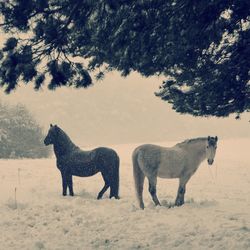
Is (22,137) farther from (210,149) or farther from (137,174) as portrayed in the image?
(210,149)

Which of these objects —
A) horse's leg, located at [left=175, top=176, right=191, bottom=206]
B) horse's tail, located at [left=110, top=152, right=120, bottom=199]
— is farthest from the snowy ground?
horse's tail, located at [left=110, top=152, right=120, bottom=199]

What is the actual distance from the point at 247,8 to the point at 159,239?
4.50 meters

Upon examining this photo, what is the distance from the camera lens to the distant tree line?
127 ft

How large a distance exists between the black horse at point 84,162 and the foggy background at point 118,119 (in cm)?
8052

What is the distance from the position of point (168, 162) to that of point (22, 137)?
99.2 ft

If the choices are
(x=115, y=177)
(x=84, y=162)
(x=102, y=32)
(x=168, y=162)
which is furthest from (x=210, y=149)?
(x=102, y=32)

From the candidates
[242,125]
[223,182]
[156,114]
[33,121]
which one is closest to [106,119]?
[156,114]

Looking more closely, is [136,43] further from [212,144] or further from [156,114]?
[156,114]

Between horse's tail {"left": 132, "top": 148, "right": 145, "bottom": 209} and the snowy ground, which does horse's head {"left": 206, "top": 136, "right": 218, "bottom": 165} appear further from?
horse's tail {"left": 132, "top": 148, "right": 145, "bottom": 209}

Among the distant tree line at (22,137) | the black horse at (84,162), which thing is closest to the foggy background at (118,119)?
the distant tree line at (22,137)

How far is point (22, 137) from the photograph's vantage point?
130 feet

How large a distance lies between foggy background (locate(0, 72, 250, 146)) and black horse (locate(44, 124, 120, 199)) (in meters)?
80.5

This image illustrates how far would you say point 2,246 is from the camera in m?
8.03

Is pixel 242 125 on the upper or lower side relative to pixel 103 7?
upper
